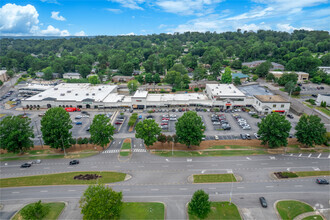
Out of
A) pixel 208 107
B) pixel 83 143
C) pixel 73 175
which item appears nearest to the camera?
pixel 73 175

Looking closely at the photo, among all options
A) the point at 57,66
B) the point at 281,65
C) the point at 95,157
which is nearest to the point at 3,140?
the point at 95,157

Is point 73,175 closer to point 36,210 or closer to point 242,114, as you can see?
point 36,210

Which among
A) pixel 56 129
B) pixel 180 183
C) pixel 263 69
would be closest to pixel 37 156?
pixel 56 129

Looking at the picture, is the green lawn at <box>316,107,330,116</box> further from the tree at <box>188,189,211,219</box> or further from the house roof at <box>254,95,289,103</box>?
the tree at <box>188,189,211,219</box>

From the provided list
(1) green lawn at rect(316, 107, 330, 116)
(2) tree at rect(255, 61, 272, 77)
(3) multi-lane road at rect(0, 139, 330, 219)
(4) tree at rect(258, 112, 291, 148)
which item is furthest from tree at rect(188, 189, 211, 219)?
(2) tree at rect(255, 61, 272, 77)

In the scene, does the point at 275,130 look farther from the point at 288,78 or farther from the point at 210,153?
the point at 288,78

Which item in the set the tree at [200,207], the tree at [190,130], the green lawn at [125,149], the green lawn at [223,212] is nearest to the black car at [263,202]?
the green lawn at [223,212]

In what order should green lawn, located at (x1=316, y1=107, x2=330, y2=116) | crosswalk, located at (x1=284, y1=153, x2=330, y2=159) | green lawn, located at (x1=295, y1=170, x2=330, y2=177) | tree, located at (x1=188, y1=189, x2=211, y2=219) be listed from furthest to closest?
green lawn, located at (x1=316, y1=107, x2=330, y2=116) < crosswalk, located at (x1=284, y1=153, x2=330, y2=159) < green lawn, located at (x1=295, y1=170, x2=330, y2=177) < tree, located at (x1=188, y1=189, x2=211, y2=219)
